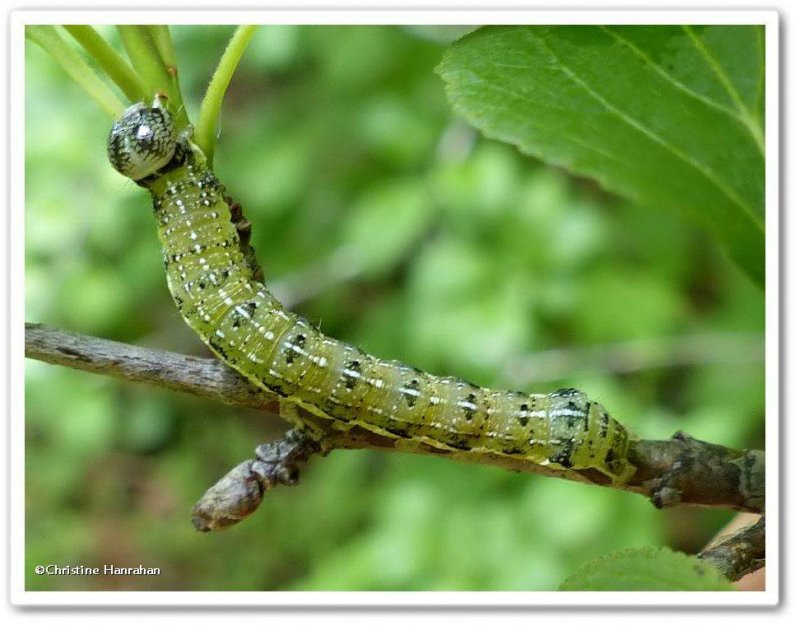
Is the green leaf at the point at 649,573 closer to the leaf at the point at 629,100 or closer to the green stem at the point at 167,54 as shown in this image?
the leaf at the point at 629,100

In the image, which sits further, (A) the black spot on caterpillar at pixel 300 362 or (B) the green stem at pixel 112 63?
(A) the black spot on caterpillar at pixel 300 362

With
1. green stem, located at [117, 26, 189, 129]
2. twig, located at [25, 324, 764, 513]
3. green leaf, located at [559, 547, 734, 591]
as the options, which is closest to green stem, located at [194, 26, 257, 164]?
green stem, located at [117, 26, 189, 129]

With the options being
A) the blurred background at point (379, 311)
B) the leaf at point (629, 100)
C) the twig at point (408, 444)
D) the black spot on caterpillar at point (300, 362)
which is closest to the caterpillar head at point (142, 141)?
the black spot on caterpillar at point (300, 362)

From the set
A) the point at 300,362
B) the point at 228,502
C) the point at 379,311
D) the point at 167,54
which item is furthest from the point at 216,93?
the point at 379,311

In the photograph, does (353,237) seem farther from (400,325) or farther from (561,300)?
(561,300)

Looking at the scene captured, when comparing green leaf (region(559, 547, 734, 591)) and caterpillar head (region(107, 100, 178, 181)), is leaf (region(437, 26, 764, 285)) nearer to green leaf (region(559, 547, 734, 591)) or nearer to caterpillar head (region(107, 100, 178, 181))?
caterpillar head (region(107, 100, 178, 181))

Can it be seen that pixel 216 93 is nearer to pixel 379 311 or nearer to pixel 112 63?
pixel 112 63
